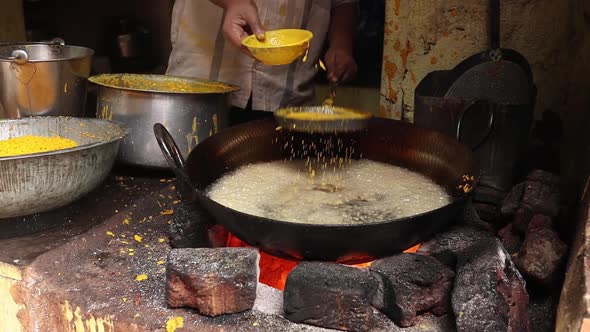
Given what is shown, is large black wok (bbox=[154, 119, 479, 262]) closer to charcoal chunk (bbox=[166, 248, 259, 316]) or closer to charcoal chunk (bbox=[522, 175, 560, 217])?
charcoal chunk (bbox=[166, 248, 259, 316])

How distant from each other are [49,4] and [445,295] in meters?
5.92

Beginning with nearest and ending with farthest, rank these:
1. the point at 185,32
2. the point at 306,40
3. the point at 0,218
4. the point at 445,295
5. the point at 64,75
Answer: the point at 445,295 → the point at 0,218 → the point at 306,40 → the point at 64,75 → the point at 185,32

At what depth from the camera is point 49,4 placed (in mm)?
5961

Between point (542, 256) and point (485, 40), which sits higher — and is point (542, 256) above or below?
below

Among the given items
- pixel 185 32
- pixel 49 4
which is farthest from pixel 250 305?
pixel 49 4

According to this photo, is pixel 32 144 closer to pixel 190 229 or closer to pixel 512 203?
pixel 190 229

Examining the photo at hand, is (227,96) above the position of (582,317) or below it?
above

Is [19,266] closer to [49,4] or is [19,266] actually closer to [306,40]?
[306,40]

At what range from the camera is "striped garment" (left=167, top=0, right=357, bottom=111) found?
2.98 m

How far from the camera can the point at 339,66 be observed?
114 inches

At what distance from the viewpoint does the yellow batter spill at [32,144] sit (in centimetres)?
194

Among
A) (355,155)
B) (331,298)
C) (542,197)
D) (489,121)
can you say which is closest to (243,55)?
(355,155)

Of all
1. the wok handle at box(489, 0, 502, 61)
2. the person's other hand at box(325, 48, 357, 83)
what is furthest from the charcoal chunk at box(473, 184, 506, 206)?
the person's other hand at box(325, 48, 357, 83)

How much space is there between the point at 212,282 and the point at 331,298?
0.32m
